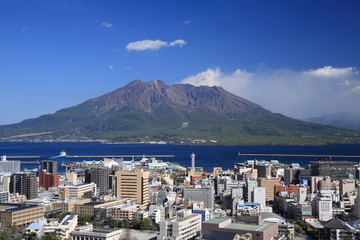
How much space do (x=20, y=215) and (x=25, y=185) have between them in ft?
19.9

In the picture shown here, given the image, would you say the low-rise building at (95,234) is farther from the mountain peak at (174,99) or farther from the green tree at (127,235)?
the mountain peak at (174,99)

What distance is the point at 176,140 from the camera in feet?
226

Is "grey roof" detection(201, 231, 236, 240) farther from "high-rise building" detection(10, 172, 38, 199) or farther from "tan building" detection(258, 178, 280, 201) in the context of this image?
"high-rise building" detection(10, 172, 38, 199)

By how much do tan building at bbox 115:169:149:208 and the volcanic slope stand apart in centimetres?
4685

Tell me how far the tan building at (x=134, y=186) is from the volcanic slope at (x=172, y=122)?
154ft

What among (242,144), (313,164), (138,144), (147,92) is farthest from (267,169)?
(147,92)

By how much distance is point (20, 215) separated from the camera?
14.0 meters

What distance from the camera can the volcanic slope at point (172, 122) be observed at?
235 ft

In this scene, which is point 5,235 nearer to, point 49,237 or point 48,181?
point 49,237

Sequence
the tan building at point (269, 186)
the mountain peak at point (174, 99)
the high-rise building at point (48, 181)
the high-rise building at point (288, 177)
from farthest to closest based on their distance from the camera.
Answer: the mountain peak at point (174, 99)
the high-rise building at point (288, 177)
the high-rise building at point (48, 181)
the tan building at point (269, 186)

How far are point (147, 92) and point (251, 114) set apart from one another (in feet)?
77.8

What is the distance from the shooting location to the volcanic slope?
7175 centimetres

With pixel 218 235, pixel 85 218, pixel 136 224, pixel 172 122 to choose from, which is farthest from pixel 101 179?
pixel 172 122

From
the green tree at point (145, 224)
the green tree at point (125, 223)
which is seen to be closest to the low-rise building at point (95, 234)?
the green tree at point (145, 224)
